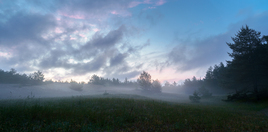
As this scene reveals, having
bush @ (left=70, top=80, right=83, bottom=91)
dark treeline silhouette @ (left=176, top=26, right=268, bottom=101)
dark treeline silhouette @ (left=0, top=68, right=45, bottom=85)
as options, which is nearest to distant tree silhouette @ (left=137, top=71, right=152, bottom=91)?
bush @ (left=70, top=80, right=83, bottom=91)

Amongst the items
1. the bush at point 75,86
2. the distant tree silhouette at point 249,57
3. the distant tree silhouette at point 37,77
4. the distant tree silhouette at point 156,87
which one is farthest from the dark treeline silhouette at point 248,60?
the distant tree silhouette at point 37,77

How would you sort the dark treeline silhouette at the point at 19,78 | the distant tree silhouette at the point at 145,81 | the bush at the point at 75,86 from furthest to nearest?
the distant tree silhouette at the point at 145,81, the bush at the point at 75,86, the dark treeline silhouette at the point at 19,78

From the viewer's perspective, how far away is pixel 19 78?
172 feet

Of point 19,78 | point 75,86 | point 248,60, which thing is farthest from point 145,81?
point 19,78

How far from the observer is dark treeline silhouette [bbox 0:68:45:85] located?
49.6 meters

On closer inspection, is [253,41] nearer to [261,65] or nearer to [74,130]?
[261,65]

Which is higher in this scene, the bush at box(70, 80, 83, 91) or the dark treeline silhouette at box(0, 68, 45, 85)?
the dark treeline silhouette at box(0, 68, 45, 85)

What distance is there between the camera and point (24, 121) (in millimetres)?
6281

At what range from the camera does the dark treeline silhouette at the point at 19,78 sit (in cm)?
4959

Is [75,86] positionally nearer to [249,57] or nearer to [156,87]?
[156,87]

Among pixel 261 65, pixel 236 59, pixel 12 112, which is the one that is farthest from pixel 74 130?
pixel 261 65

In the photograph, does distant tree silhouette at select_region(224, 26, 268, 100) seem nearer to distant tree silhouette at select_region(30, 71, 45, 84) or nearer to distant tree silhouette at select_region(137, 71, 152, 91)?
distant tree silhouette at select_region(137, 71, 152, 91)

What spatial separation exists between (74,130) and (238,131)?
25.1ft

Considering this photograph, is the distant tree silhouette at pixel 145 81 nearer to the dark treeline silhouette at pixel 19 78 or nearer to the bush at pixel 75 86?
the bush at pixel 75 86
